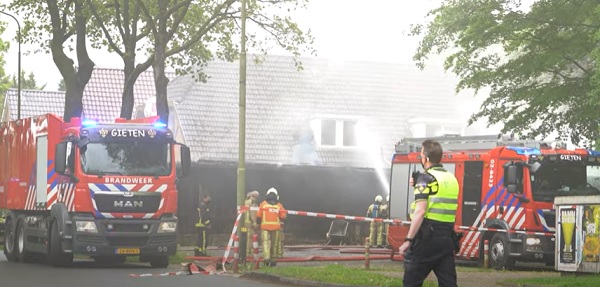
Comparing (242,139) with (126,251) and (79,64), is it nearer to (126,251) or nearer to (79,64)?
(126,251)

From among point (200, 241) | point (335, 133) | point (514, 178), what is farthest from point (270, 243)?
point (335, 133)

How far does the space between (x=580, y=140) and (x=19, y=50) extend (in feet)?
102

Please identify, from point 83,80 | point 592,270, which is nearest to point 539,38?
point 592,270

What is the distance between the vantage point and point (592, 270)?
19672 mm

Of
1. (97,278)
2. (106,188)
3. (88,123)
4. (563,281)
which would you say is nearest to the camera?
Answer: (563,281)

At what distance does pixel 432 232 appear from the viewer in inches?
439

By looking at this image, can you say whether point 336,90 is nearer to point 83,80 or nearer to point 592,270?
point 83,80

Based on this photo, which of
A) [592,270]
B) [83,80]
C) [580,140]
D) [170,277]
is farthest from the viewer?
[83,80]

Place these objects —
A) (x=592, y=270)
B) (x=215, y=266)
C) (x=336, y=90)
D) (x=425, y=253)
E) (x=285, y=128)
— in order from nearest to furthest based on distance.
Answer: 1. (x=425, y=253)
2. (x=592, y=270)
3. (x=215, y=266)
4. (x=285, y=128)
5. (x=336, y=90)

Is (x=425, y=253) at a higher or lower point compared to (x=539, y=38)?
lower

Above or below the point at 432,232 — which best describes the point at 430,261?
below

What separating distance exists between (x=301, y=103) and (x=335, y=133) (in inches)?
70.7

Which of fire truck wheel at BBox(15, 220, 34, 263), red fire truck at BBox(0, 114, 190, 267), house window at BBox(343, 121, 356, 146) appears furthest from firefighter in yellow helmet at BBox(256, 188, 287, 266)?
house window at BBox(343, 121, 356, 146)

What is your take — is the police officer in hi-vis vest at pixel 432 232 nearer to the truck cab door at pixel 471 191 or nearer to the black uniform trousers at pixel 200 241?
the truck cab door at pixel 471 191
